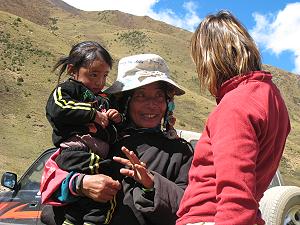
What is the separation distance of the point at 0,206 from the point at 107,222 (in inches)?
123

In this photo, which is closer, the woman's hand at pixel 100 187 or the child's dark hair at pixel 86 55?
the woman's hand at pixel 100 187

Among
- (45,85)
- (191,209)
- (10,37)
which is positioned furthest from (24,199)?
(10,37)

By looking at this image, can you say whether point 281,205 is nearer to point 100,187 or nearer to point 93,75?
point 93,75

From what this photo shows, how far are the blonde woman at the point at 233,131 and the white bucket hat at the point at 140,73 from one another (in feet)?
2.60

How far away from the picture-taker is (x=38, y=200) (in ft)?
17.1

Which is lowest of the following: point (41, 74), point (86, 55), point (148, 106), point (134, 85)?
point (41, 74)

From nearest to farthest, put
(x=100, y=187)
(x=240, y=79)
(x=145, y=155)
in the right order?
(x=240, y=79) → (x=100, y=187) → (x=145, y=155)

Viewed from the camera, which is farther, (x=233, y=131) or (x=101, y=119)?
(x=101, y=119)

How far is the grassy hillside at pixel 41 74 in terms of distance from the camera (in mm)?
33969

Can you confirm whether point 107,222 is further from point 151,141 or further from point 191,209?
point 191,209

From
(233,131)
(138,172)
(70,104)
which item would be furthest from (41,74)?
(233,131)

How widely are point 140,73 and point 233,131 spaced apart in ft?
4.20

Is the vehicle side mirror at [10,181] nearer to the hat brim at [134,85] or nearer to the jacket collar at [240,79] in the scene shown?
the hat brim at [134,85]

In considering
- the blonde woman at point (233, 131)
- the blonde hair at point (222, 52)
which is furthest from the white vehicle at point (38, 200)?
the blonde hair at point (222, 52)
